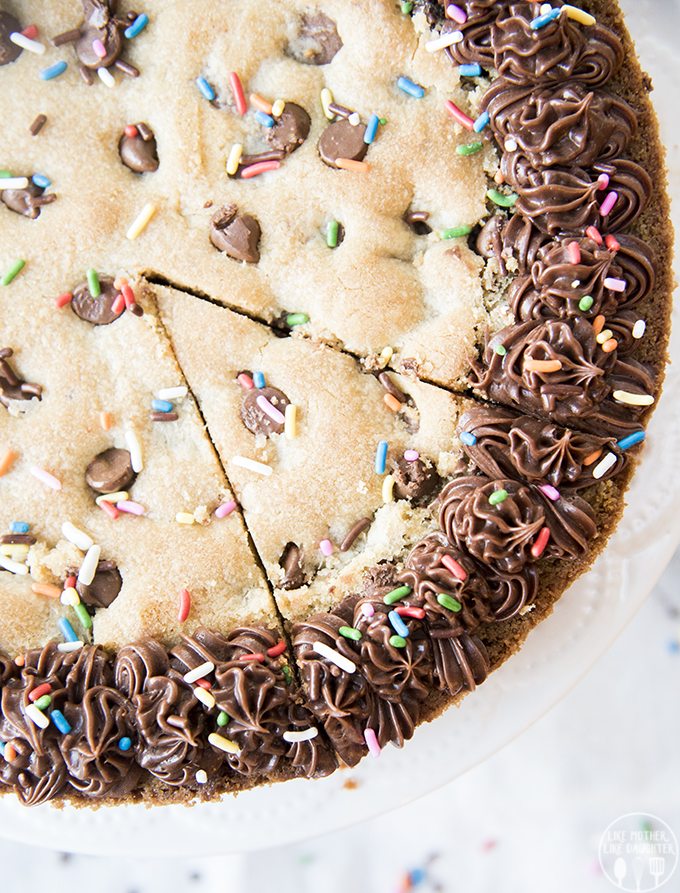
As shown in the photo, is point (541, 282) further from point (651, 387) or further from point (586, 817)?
point (586, 817)

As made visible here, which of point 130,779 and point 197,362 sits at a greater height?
point 197,362

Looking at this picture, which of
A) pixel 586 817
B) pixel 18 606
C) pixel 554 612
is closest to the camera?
pixel 18 606

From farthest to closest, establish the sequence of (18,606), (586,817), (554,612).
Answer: (586,817)
(554,612)
(18,606)

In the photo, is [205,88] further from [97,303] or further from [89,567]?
[89,567]

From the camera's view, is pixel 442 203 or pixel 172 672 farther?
pixel 442 203

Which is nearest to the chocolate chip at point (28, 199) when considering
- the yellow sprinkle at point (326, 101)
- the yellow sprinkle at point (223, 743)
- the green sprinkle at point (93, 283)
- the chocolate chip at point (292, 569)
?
the green sprinkle at point (93, 283)

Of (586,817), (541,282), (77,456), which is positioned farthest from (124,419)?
(586,817)

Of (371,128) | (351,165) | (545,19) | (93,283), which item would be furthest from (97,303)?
(545,19)
